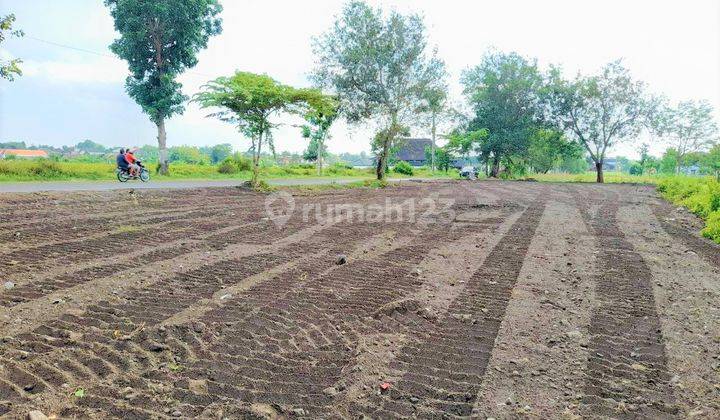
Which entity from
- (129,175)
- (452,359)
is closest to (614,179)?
(129,175)

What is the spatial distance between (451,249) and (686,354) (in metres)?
4.00

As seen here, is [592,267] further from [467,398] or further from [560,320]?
[467,398]

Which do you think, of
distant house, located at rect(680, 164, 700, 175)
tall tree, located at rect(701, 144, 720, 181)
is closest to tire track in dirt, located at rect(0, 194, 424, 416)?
tall tree, located at rect(701, 144, 720, 181)

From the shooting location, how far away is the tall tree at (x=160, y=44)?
2314 centimetres

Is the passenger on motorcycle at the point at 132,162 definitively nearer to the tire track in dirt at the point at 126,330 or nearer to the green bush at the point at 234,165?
the green bush at the point at 234,165

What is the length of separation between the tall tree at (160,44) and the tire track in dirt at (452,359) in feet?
78.1

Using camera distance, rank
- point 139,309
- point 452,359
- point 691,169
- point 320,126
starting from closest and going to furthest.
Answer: point 452,359, point 139,309, point 320,126, point 691,169

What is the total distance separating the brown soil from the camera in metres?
2.77

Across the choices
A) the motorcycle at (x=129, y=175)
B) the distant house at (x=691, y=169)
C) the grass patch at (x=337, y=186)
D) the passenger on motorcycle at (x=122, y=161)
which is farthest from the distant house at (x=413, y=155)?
the passenger on motorcycle at (x=122, y=161)

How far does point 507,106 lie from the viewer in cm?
4359

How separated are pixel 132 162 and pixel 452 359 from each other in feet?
60.9

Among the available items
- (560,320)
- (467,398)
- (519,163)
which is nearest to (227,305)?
(467,398)

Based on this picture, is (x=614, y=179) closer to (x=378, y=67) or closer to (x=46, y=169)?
(x=378, y=67)

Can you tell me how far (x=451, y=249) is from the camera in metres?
7.27
